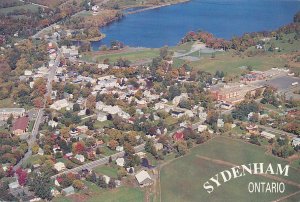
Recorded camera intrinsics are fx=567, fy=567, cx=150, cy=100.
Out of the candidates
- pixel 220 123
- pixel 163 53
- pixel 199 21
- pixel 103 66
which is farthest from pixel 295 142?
pixel 199 21

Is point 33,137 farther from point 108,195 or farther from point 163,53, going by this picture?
point 163,53

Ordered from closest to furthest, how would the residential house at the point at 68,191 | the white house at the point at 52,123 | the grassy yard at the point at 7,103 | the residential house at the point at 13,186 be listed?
the residential house at the point at 68,191 → the residential house at the point at 13,186 → the white house at the point at 52,123 → the grassy yard at the point at 7,103

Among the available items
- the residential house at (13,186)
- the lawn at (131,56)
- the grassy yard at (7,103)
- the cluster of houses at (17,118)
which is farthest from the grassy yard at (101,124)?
the lawn at (131,56)

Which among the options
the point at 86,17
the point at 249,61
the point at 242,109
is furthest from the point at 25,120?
the point at 86,17

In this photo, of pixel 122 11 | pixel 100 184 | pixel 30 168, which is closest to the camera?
pixel 100 184

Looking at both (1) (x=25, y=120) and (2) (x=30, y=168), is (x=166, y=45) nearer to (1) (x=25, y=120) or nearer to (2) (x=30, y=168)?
(1) (x=25, y=120)

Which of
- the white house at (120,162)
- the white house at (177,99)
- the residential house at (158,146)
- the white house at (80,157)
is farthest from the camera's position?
the white house at (177,99)

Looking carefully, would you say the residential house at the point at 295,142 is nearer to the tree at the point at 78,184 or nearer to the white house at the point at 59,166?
the tree at the point at 78,184
